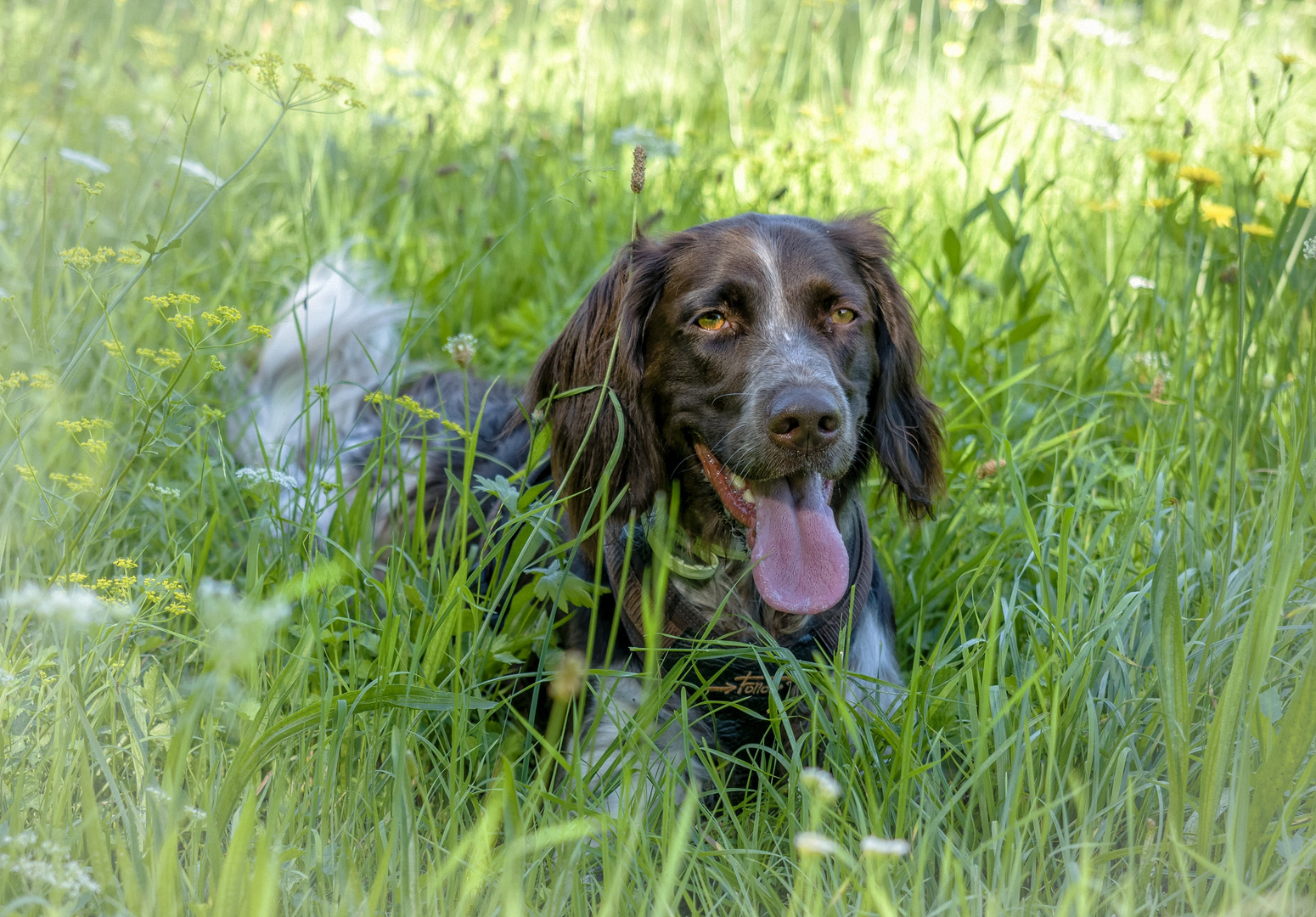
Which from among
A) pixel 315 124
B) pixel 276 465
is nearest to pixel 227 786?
pixel 276 465

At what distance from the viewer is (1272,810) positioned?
1558 mm

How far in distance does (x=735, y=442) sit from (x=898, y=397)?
22.7 inches

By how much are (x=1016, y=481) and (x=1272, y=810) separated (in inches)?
35.1

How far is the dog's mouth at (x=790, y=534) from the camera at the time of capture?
2.23 metres

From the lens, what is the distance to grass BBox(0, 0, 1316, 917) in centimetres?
157

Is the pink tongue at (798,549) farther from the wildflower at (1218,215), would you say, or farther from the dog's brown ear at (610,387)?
the wildflower at (1218,215)

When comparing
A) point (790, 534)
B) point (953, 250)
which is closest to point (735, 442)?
point (790, 534)

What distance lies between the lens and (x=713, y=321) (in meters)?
2.46

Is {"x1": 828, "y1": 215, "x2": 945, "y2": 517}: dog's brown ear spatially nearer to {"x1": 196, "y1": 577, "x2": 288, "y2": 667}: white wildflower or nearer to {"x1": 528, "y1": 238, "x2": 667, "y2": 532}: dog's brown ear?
{"x1": 528, "y1": 238, "x2": 667, "y2": 532}: dog's brown ear

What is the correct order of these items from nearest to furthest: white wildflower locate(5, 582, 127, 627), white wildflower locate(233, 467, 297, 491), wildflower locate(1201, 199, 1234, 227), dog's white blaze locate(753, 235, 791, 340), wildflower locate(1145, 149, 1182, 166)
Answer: white wildflower locate(5, 582, 127, 627) < white wildflower locate(233, 467, 297, 491) < dog's white blaze locate(753, 235, 791, 340) < wildflower locate(1201, 199, 1234, 227) < wildflower locate(1145, 149, 1182, 166)

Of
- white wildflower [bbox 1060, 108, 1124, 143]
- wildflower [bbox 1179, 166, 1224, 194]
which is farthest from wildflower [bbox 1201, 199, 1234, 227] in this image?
white wildflower [bbox 1060, 108, 1124, 143]

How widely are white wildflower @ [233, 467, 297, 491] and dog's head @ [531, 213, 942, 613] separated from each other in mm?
562

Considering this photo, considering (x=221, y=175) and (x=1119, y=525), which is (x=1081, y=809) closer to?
(x=1119, y=525)

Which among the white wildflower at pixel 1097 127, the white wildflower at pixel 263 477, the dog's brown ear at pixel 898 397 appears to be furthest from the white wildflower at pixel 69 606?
the white wildflower at pixel 1097 127
